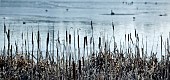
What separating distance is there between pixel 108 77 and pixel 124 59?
5.34 feet

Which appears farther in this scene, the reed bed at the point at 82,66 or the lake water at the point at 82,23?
the lake water at the point at 82,23

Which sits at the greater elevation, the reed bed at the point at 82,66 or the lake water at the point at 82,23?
the reed bed at the point at 82,66

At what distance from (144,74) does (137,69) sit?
31 centimetres

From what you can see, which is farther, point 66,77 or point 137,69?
point 137,69

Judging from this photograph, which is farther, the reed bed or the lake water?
the lake water

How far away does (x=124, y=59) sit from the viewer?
9.18 m

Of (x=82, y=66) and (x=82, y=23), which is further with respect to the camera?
(x=82, y=23)

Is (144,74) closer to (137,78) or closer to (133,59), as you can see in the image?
(137,78)

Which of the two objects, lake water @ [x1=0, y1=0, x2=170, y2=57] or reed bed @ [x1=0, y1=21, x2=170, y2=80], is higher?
reed bed @ [x1=0, y1=21, x2=170, y2=80]

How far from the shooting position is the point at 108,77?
25.0 feet

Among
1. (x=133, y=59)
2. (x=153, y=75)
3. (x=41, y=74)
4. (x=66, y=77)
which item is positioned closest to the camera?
(x=66, y=77)

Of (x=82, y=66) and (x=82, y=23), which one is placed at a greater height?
(x=82, y=66)

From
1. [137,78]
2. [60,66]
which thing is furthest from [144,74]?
[60,66]

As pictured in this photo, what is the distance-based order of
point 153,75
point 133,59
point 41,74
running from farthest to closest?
point 133,59 < point 153,75 < point 41,74
